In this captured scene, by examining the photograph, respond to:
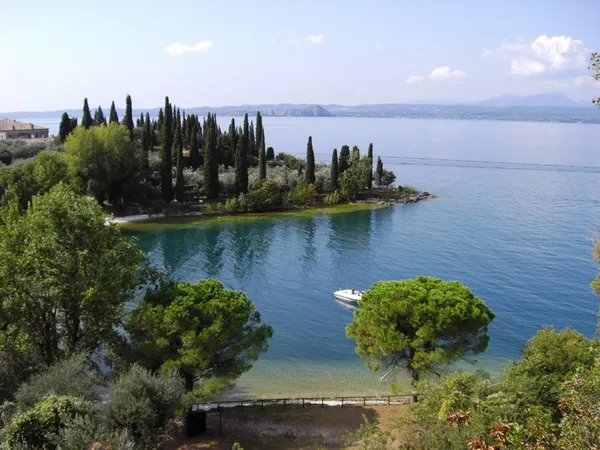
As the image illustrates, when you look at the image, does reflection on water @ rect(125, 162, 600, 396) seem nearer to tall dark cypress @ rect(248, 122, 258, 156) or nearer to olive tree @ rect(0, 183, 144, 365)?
olive tree @ rect(0, 183, 144, 365)

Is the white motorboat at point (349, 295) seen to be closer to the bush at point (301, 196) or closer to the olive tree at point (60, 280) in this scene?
the olive tree at point (60, 280)

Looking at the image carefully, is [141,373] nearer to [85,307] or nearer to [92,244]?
[85,307]

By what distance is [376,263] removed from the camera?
51188 millimetres

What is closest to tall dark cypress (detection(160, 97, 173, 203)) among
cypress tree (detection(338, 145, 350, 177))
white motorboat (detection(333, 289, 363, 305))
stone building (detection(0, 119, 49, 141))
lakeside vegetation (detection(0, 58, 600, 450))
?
cypress tree (detection(338, 145, 350, 177))

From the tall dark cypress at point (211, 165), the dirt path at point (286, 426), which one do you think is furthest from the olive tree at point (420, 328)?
the tall dark cypress at point (211, 165)

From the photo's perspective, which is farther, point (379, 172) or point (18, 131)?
point (18, 131)

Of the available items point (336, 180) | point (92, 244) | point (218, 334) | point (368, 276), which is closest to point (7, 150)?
point (336, 180)

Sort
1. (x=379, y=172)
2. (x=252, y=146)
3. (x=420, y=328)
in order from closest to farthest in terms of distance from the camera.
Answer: (x=420, y=328) < (x=379, y=172) < (x=252, y=146)

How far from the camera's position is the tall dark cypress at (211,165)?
70062mm

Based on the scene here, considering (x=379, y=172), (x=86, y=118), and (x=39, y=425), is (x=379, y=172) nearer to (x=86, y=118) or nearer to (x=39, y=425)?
(x=86, y=118)

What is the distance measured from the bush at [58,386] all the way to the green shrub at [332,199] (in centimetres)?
6369

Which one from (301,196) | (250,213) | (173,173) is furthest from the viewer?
(301,196)

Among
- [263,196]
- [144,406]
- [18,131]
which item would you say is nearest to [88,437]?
[144,406]

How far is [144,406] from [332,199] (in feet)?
216
